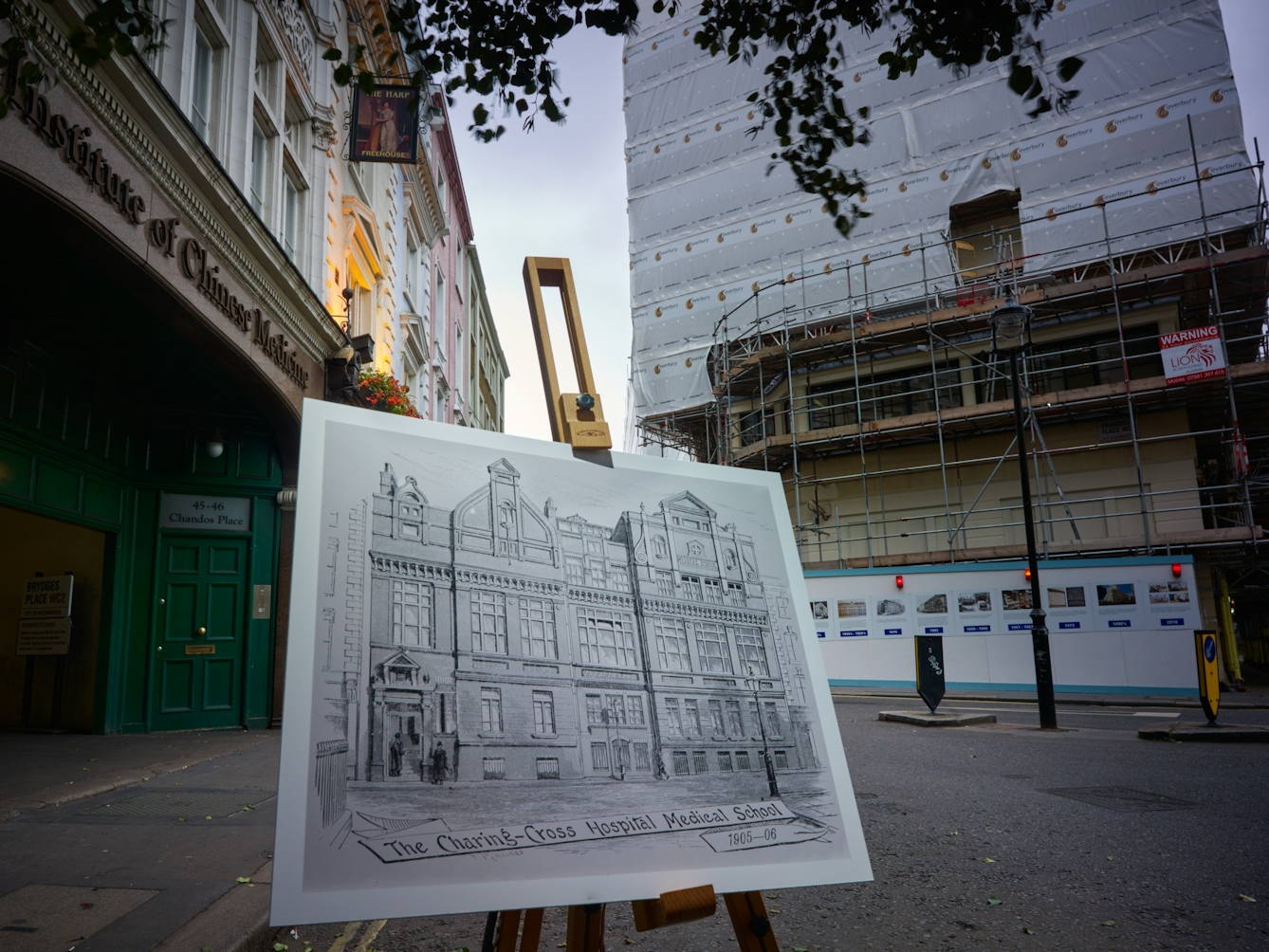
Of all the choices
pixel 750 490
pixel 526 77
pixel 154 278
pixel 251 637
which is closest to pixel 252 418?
pixel 251 637

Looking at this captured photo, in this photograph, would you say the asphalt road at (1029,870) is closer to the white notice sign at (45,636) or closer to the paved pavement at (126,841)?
the paved pavement at (126,841)

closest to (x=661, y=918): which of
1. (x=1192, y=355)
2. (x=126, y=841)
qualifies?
(x=126, y=841)

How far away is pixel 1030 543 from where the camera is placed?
40.2 ft

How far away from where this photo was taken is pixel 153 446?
35.3 ft

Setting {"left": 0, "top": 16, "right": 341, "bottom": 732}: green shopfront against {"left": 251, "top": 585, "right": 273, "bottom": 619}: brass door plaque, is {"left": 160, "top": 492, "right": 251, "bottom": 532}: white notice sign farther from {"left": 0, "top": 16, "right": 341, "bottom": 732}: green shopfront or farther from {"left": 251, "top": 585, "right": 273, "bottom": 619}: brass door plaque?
{"left": 251, "top": 585, "right": 273, "bottom": 619}: brass door plaque

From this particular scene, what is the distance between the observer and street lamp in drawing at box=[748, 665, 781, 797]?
117 inches

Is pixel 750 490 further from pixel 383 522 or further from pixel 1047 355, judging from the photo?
pixel 1047 355

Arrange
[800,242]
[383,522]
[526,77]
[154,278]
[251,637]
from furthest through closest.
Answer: [800,242] < [251,637] < [154,278] < [526,77] < [383,522]

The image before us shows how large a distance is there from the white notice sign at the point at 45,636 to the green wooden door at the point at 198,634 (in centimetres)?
97

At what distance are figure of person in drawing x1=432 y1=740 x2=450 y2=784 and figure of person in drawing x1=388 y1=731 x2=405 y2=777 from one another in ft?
0.31

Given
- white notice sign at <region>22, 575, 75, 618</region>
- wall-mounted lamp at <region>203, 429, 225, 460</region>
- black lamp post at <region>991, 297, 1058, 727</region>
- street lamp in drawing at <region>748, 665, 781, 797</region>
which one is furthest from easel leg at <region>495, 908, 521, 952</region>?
black lamp post at <region>991, 297, 1058, 727</region>

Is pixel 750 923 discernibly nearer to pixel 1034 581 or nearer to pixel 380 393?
pixel 1034 581

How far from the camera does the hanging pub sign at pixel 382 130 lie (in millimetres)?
12469

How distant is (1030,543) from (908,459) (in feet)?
42.3
